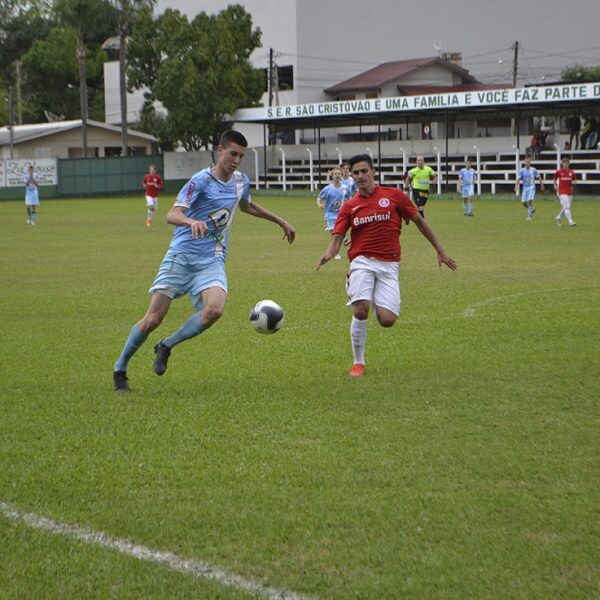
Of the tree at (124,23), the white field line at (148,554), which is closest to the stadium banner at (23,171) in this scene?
the tree at (124,23)

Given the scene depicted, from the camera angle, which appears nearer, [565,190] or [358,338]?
[358,338]

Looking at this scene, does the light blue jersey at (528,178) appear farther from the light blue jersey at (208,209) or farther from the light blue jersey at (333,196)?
the light blue jersey at (208,209)

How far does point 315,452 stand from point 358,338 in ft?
9.39

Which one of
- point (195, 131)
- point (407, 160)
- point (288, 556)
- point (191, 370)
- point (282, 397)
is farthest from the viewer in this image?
point (195, 131)

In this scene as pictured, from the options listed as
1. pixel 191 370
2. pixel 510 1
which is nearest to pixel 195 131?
pixel 510 1

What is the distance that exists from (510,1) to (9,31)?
44.1 m

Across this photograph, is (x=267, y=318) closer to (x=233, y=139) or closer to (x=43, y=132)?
(x=233, y=139)

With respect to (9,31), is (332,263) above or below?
below

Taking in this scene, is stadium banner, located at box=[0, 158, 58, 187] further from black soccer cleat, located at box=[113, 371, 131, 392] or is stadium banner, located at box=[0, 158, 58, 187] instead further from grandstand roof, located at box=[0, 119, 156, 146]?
black soccer cleat, located at box=[113, 371, 131, 392]

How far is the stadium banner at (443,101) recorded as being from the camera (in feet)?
155

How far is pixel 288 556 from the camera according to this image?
5.08 metres

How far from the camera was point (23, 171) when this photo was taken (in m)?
60.1

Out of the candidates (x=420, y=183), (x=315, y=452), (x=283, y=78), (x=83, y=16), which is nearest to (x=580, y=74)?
(x=283, y=78)

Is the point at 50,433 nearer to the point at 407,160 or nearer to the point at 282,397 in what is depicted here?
the point at 282,397
